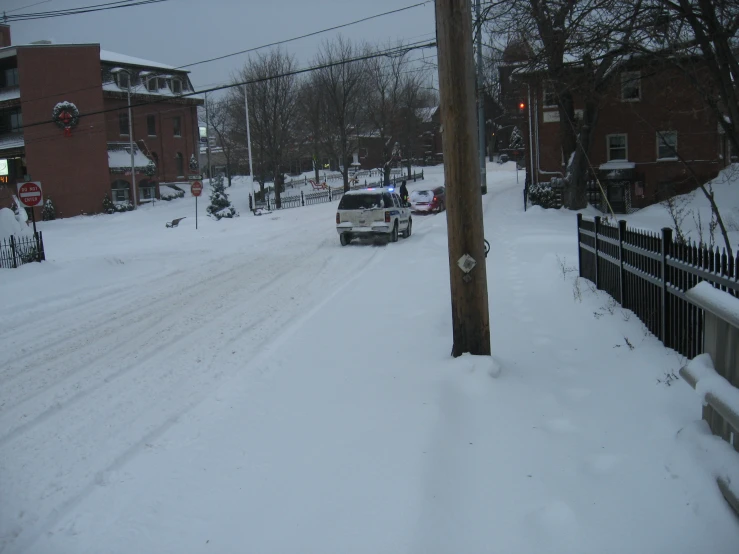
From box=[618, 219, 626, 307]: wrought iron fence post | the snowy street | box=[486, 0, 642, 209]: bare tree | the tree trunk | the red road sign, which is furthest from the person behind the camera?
the tree trunk

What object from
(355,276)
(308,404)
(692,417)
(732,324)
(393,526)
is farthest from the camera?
(355,276)

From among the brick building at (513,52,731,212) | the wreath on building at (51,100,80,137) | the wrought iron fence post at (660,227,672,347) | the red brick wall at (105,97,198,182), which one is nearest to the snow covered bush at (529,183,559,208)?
the brick building at (513,52,731,212)

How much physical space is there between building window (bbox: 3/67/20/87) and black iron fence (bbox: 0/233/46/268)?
123ft

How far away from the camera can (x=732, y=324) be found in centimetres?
374

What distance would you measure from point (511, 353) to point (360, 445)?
118 inches

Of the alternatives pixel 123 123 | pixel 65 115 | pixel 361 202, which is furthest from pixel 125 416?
pixel 123 123

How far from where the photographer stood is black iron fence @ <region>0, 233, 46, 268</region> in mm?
17719

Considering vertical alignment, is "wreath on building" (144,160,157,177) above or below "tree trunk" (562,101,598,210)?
above

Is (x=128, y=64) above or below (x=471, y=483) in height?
above

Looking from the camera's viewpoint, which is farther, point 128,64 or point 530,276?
point 128,64

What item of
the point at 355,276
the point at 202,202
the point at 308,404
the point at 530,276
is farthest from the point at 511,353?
the point at 202,202

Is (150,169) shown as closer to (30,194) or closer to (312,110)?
(312,110)

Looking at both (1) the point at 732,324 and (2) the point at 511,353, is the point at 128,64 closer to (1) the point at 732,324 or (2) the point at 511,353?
(2) the point at 511,353

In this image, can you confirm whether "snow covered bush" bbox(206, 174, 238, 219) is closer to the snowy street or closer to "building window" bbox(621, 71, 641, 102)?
"building window" bbox(621, 71, 641, 102)
